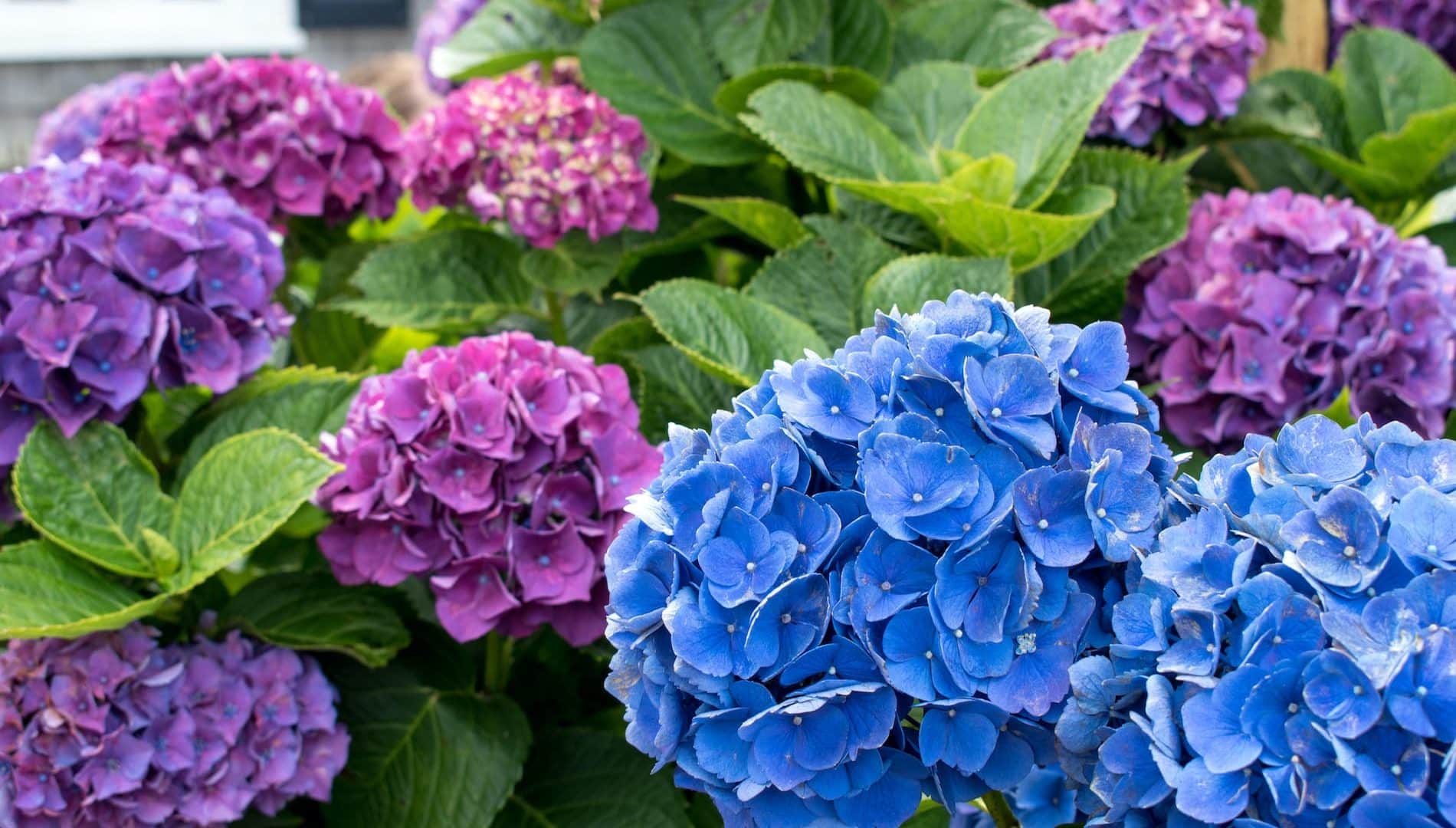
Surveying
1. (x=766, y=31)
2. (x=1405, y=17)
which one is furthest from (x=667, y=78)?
(x=1405, y=17)

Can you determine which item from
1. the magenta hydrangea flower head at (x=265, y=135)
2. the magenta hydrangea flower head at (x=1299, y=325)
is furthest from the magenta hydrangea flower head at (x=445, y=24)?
the magenta hydrangea flower head at (x=1299, y=325)

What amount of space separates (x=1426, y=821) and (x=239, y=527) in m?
0.85

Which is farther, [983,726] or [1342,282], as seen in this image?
[1342,282]

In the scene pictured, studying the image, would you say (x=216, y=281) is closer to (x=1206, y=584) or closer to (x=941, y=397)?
(x=941, y=397)

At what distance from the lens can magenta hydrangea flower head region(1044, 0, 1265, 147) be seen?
1495 millimetres

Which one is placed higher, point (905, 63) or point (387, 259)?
point (905, 63)

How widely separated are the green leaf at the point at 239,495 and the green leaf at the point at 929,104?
738 mm

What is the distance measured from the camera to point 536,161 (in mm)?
1394

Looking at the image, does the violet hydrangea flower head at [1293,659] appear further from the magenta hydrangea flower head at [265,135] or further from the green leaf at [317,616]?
the magenta hydrangea flower head at [265,135]

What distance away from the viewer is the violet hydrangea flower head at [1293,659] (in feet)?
1.79

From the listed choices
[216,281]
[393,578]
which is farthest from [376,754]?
[216,281]

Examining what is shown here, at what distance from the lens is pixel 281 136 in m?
1.49

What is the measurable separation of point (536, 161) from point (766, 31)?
31 centimetres

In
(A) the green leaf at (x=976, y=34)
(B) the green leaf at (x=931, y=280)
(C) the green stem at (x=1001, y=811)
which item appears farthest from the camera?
(A) the green leaf at (x=976, y=34)
